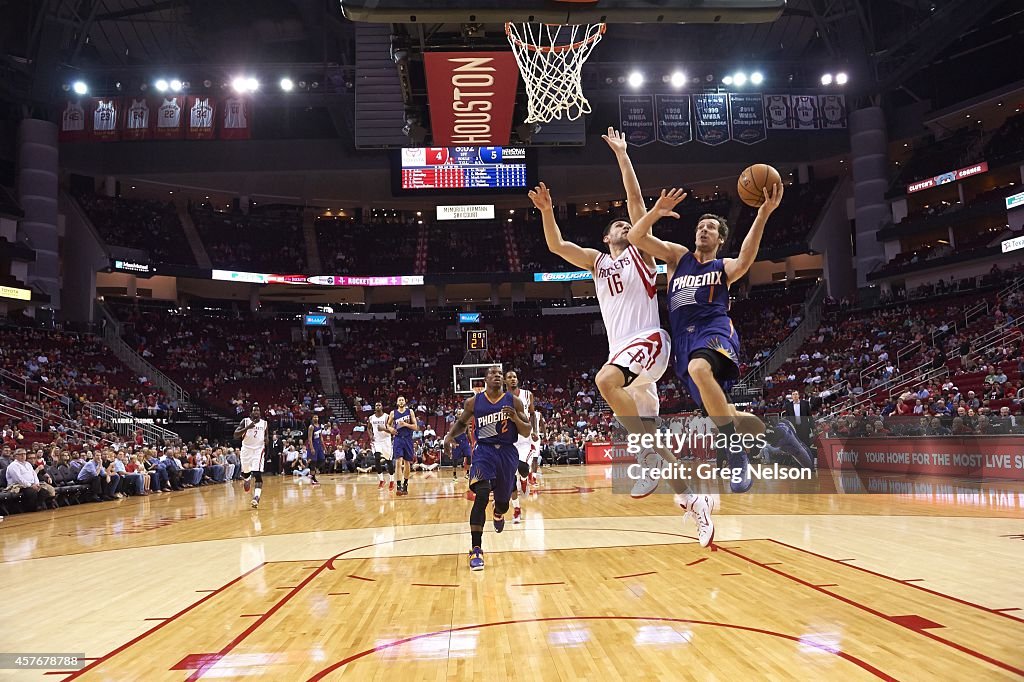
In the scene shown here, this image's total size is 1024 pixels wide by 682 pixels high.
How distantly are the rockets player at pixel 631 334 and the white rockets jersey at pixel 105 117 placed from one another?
1216 inches

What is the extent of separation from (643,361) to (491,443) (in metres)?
3.78

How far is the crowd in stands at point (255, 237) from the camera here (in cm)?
4094

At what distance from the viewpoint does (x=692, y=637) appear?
16.5ft

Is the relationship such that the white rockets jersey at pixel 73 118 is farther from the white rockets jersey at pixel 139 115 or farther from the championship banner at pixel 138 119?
the white rockets jersey at pixel 139 115

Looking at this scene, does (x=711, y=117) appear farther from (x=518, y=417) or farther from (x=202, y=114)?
(x=518, y=417)

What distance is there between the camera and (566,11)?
5816 millimetres

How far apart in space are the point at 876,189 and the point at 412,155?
20178 mm

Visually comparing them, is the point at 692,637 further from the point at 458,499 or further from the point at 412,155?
the point at 412,155

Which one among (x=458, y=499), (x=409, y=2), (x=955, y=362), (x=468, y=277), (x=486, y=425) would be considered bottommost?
(x=458, y=499)

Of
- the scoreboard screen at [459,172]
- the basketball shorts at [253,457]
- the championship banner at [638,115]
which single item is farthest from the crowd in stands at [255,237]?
the basketball shorts at [253,457]

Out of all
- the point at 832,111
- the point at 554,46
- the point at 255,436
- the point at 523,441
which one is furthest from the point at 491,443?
the point at 832,111

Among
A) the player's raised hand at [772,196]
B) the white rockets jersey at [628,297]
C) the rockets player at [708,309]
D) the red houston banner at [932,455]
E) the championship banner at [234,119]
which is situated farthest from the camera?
the championship banner at [234,119]

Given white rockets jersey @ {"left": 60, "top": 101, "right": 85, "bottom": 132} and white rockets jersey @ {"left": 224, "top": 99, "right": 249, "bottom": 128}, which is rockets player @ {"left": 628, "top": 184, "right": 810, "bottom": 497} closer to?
white rockets jersey @ {"left": 224, "top": 99, "right": 249, "bottom": 128}

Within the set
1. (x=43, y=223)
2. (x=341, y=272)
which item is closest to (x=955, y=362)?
(x=341, y=272)
